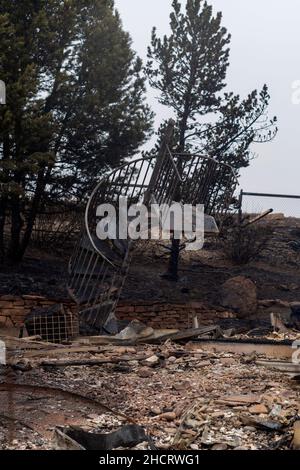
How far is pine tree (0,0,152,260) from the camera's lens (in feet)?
47.6

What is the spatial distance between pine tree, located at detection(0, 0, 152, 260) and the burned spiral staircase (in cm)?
295

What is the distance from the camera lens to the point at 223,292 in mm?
16078

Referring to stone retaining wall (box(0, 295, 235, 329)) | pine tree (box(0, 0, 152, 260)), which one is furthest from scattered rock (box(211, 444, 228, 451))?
pine tree (box(0, 0, 152, 260))

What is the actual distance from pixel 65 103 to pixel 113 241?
586 cm

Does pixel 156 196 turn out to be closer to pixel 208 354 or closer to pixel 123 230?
pixel 123 230

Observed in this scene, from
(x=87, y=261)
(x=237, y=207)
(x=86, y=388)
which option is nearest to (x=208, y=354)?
(x=86, y=388)

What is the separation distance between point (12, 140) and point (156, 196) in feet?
15.0

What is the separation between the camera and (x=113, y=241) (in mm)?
11414

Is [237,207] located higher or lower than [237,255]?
higher

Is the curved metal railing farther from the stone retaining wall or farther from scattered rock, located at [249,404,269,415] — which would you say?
scattered rock, located at [249,404,269,415]

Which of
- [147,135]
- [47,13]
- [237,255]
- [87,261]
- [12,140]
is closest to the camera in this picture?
[87,261]

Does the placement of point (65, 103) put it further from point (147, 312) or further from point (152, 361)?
point (152, 361)

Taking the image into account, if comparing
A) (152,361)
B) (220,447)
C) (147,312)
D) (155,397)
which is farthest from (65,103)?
(220,447)
